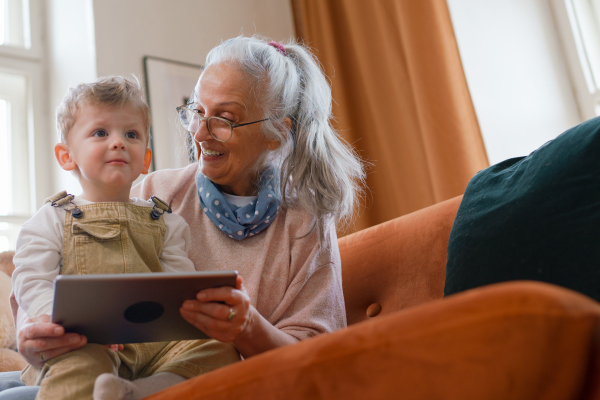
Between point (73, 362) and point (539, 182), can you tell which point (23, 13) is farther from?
point (539, 182)

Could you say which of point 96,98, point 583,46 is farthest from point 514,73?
point 96,98

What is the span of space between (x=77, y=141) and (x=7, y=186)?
187 centimetres

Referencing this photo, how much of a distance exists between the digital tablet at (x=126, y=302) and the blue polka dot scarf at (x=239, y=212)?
0.45 meters

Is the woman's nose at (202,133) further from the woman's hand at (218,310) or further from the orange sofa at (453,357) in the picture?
the orange sofa at (453,357)

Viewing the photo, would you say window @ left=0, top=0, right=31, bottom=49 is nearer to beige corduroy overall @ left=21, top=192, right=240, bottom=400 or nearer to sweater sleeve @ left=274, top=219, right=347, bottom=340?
A: beige corduroy overall @ left=21, top=192, right=240, bottom=400

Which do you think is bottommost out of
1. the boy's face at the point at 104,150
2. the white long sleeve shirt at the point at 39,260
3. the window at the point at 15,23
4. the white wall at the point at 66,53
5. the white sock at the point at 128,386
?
the white sock at the point at 128,386

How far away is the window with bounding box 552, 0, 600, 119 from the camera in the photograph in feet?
7.86

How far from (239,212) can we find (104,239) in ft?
1.28

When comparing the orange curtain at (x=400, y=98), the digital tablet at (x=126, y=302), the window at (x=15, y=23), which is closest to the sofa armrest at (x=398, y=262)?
the digital tablet at (x=126, y=302)

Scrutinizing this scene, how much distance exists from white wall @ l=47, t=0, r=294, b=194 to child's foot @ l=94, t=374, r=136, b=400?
1.94m

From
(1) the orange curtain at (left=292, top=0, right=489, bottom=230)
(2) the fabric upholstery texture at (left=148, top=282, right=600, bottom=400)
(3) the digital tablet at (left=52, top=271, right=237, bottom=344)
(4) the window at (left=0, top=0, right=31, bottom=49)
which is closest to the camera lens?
(2) the fabric upholstery texture at (left=148, top=282, right=600, bottom=400)

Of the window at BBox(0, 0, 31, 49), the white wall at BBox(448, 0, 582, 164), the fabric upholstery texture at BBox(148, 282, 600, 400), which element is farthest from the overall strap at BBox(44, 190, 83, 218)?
the window at BBox(0, 0, 31, 49)

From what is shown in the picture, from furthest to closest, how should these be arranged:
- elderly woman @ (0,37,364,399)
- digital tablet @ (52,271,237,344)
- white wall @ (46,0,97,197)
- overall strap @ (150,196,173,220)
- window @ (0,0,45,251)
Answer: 1. window @ (0,0,45,251)
2. white wall @ (46,0,97,197)
3. elderly woman @ (0,37,364,399)
4. overall strap @ (150,196,173,220)
5. digital tablet @ (52,271,237,344)

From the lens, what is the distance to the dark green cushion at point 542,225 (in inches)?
31.2
